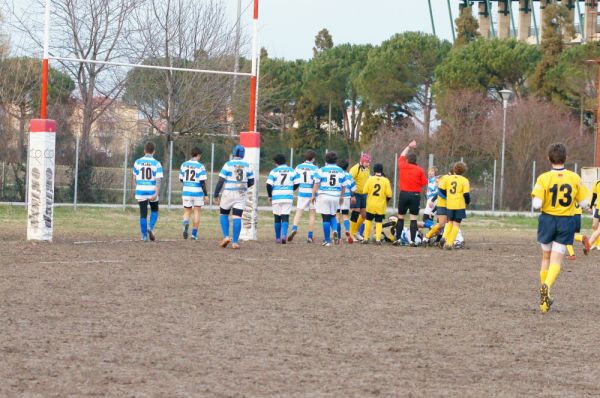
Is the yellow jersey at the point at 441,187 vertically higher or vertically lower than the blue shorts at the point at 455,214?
higher

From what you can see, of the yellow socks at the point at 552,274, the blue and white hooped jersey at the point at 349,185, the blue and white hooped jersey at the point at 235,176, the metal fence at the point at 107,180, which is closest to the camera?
the yellow socks at the point at 552,274

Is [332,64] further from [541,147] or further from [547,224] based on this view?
[547,224]

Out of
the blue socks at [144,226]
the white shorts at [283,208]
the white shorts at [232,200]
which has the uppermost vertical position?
the white shorts at [232,200]

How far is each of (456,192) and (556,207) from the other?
9301mm

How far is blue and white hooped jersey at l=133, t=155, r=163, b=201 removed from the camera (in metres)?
21.6

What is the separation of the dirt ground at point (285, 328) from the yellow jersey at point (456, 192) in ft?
10.6

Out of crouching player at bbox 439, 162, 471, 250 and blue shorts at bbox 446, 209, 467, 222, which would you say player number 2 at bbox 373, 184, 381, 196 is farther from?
blue shorts at bbox 446, 209, 467, 222

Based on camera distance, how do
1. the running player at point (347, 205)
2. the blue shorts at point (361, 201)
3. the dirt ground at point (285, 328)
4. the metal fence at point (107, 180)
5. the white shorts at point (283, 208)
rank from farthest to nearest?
the metal fence at point (107, 180)
the blue shorts at point (361, 201)
the running player at point (347, 205)
the white shorts at point (283, 208)
the dirt ground at point (285, 328)

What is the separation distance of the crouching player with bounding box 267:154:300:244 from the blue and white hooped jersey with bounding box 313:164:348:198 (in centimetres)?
51

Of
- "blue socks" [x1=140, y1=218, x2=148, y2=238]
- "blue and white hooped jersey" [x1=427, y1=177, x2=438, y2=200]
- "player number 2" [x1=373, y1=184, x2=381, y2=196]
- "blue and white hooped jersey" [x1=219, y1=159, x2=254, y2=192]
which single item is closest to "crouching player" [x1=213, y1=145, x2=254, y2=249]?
"blue and white hooped jersey" [x1=219, y1=159, x2=254, y2=192]

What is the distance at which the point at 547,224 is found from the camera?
12.6 m

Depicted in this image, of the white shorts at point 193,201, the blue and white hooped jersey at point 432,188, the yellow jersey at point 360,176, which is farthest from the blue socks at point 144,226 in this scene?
the blue and white hooped jersey at point 432,188

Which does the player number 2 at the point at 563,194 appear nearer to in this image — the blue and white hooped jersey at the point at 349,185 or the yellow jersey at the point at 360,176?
the blue and white hooped jersey at the point at 349,185

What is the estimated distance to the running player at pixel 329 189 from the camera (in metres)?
22.2
